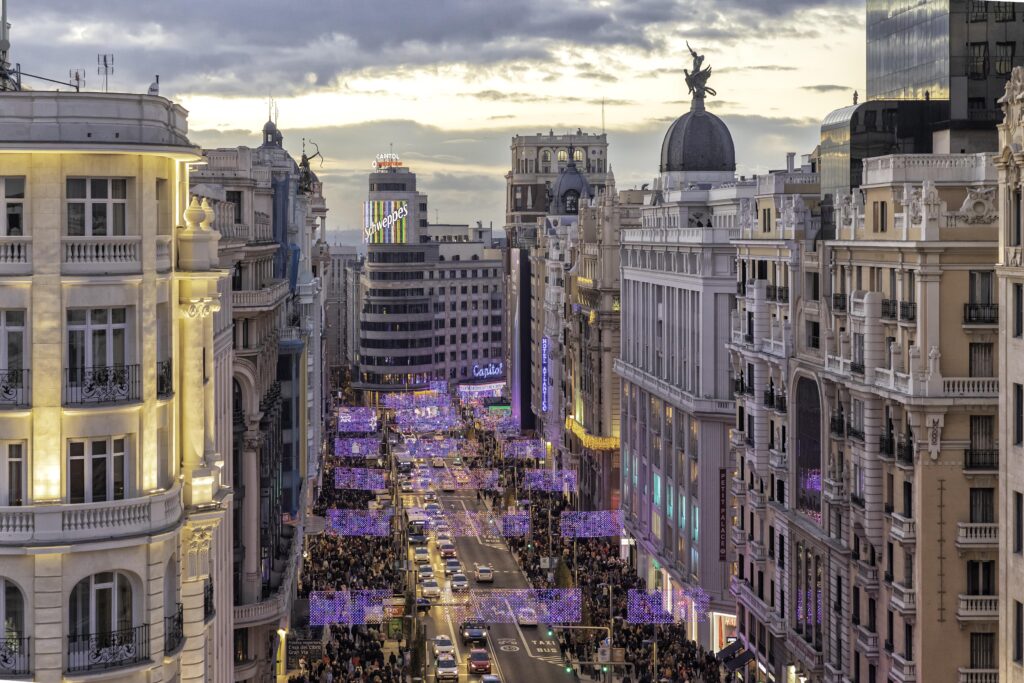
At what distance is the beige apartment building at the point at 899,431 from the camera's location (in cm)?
5862

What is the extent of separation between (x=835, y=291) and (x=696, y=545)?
29.0 meters

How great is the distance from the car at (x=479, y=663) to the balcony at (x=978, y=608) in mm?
33388

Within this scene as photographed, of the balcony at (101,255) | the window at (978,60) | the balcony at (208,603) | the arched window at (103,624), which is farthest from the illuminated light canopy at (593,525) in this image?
the balcony at (101,255)

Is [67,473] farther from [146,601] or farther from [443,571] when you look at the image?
[443,571]

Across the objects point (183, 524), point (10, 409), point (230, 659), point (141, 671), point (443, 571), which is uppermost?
point (10, 409)

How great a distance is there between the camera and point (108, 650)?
31.3 meters

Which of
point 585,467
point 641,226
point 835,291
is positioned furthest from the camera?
point 585,467

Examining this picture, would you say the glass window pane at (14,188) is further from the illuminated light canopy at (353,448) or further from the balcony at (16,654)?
the illuminated light canopy at (353,448)

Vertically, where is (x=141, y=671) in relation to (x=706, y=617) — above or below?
above

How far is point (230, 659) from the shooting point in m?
49.2

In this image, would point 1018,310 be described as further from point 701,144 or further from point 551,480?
point 551,480

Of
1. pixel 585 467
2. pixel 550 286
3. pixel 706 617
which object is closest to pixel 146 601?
pixel 706 617

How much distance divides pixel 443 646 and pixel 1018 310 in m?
50.1

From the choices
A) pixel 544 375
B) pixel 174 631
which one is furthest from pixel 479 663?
pixel 544 375
